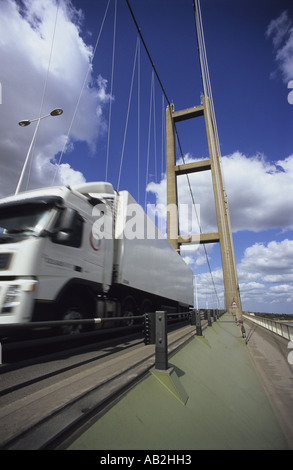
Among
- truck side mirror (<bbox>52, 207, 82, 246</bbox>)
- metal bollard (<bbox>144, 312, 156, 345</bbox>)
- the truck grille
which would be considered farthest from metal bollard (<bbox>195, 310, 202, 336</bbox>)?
the truck grille

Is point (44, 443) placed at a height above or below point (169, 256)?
below

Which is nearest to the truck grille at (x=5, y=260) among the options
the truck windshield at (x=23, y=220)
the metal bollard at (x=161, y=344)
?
the truck windshield at (x=23, y=220)

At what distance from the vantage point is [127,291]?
656cm

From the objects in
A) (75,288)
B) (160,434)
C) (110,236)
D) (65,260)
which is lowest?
(160,434)

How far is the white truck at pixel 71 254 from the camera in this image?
3.21 metres

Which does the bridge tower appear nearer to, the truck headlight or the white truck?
the white truck

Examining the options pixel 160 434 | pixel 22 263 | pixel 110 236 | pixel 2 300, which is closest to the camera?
pixel 160 434

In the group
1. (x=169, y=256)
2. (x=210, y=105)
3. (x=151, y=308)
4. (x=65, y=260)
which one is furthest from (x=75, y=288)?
A: (x=210, y=105)

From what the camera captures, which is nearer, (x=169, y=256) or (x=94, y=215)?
(x=94, y=215)

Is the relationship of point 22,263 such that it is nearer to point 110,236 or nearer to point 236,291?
point 110,236

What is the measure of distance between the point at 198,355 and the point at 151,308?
4.38 metres

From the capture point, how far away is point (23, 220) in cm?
388

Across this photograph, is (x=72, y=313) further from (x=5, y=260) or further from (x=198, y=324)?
(x=198, y=324)

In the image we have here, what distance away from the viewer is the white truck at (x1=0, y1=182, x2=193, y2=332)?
321 cm
